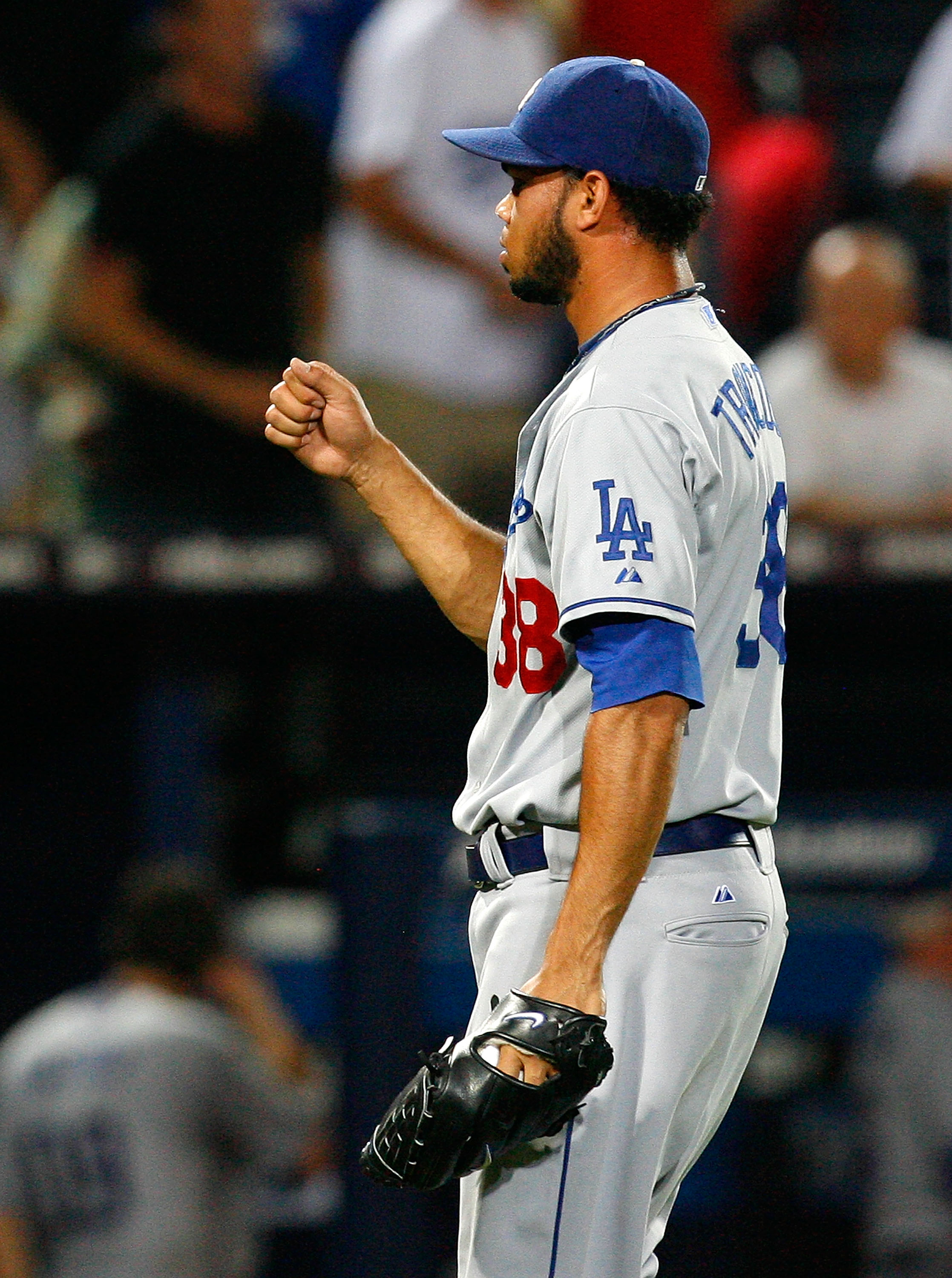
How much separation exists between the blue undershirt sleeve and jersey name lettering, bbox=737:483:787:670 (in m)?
0.18

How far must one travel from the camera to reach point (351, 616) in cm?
558

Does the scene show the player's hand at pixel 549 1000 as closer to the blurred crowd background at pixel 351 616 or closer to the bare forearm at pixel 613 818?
the bare forearm at pixel 613 818

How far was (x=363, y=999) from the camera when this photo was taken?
15.1ft

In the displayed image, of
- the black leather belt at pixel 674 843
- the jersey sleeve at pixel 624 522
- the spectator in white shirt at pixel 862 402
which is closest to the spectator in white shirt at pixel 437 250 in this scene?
the spectator in white shirt at pixel 862 402

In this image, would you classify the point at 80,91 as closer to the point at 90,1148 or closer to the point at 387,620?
the point at 387,620

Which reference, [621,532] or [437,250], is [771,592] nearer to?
[621,532]

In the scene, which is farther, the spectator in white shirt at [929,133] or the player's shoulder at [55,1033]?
the spectator in white shirt at [929,133]

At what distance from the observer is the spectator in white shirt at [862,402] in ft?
17.3

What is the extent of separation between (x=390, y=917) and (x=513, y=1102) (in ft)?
8.85

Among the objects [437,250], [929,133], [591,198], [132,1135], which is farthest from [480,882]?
[929,133]

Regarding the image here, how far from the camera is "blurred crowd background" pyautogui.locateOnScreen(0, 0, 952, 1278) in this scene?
15.5 feet

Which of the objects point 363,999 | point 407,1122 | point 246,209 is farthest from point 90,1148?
point 407,1122

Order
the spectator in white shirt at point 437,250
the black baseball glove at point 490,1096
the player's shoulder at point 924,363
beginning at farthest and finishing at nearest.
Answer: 1. the player's shoulder at point 924,363
2. the spectator in white shirt at point 437,250
3. the black baseball glove at point 490,1096

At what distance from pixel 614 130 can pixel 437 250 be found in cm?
316
